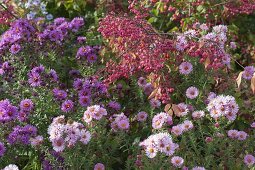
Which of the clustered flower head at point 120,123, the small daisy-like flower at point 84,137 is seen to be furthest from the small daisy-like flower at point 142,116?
the small daisy-like flower at point 84,137

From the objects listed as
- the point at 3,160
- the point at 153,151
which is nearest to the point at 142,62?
the point at 153,151

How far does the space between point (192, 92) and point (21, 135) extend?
109 centimetres

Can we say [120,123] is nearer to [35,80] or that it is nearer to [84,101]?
[84,101]

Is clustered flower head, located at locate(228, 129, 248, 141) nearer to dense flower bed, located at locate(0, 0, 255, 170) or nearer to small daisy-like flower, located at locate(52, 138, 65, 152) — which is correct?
dense flower bed, located at locate(0, 0, 255, 170)

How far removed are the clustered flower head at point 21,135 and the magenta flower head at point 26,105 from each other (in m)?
0.14

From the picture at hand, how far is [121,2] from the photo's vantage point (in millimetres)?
4742

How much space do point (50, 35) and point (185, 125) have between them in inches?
51.6

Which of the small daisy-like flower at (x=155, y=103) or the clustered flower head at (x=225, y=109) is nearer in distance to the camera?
the clustered flower head at (x=225, y=109)

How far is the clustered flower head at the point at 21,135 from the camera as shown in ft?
9.47

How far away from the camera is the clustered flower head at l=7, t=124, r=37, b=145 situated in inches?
114

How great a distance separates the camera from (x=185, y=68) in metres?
3.35

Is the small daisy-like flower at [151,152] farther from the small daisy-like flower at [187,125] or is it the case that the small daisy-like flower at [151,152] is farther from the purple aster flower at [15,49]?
the purple aster flower at [15,49]

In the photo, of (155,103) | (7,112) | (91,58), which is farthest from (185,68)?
(7,112)

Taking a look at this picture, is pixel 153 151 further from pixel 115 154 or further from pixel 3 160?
pixel 3 160
